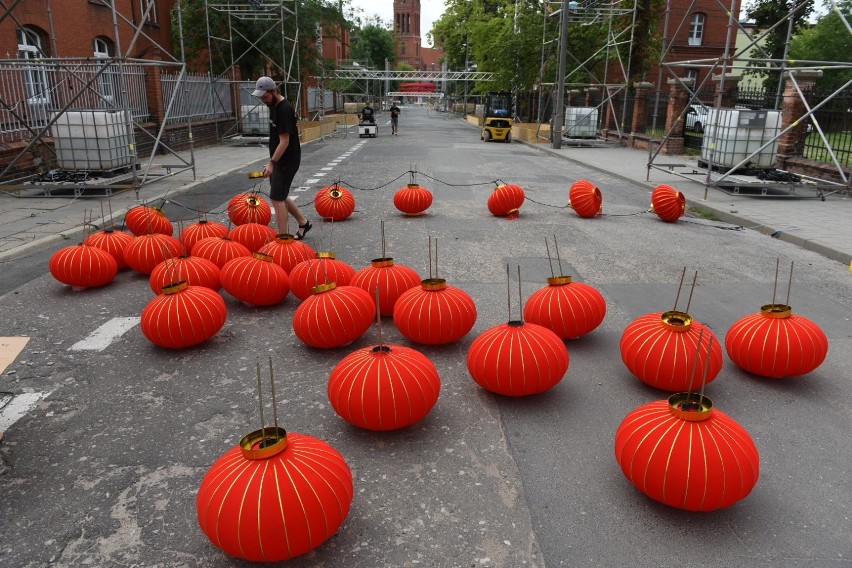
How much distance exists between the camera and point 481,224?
1034 centimetres

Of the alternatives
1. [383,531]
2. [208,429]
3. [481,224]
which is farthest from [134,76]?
[383,531]

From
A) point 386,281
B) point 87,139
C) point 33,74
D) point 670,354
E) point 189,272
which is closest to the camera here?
point 670,354

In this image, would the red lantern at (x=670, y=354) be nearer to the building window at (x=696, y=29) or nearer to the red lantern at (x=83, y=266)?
the red lantern at (x=83, y=266)

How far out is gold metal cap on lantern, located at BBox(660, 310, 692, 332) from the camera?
430 cm

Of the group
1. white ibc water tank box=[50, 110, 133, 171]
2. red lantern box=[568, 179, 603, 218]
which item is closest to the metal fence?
white ibc water tank box=[50, 110, 133, 171]

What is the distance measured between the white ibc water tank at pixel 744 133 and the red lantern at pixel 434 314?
34.1ft

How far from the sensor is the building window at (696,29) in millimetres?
45997

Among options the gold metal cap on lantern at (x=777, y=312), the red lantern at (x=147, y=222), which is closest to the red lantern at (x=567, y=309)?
the gold metal cap on lantern at (x=777, y=312)

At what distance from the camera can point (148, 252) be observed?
6.71m

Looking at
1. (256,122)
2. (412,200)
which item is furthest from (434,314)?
(256,122)

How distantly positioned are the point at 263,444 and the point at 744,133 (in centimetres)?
1365

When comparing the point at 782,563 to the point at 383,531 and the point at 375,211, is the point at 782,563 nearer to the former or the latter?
the point at 383,531

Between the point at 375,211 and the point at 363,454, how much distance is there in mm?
8142

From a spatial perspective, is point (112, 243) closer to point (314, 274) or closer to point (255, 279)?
point (255, 279)
